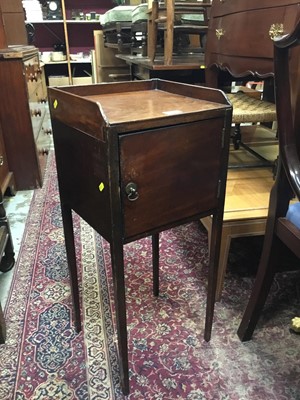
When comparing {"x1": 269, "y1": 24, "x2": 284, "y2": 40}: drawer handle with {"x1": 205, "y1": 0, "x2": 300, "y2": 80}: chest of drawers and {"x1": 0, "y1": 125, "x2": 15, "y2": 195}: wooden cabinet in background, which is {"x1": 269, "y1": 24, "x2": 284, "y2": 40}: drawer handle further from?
{"x1": 0, "y1": 125, "x2": 15, "y2": 195}: wooden cabinet in background

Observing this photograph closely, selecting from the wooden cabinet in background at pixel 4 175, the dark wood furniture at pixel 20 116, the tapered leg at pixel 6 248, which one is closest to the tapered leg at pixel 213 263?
the tapered leg at pixel 6 248

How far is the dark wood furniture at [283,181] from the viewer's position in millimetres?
798

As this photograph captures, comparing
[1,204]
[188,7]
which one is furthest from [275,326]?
[188,7]

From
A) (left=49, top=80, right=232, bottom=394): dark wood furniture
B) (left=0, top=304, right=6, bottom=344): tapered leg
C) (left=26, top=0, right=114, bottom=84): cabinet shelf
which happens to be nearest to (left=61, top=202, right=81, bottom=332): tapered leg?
(left=49, top=80, right=232, bottom=394): dark wood furniture

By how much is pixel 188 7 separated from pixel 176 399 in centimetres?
203

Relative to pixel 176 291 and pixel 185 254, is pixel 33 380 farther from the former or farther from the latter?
pixel 185 254

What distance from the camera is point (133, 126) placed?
2.14 feet

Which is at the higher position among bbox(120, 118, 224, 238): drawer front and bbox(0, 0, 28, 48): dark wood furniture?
bbox(0, 0, 28, 48): dark wood furniture

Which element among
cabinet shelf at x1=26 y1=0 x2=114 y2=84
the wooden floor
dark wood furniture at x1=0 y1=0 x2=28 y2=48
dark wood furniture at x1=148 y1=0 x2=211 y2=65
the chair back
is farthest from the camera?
cabinet shelf at x1=26 y1=0 x2=114 y2=84

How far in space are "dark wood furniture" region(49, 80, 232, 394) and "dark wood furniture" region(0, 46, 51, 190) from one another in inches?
46.8

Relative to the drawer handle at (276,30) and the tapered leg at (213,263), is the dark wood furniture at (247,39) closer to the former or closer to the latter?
the drawer handle at (276,30)

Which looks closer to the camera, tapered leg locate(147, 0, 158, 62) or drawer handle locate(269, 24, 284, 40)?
drawer handle locate(269, 24, 284, 40)

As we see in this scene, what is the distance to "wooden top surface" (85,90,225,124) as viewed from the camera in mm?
705

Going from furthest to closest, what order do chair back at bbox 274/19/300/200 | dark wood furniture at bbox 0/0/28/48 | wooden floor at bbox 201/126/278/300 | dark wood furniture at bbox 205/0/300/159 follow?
dark wood furniture at bbox 0/0/28/48, wooden floor at bbox 201/126/278/300, dark wood furniture at bbox 205/0/300/159, chair back at bbox 274/19/300/200
